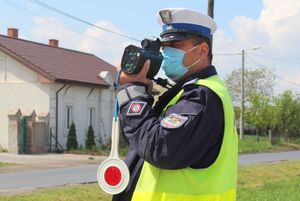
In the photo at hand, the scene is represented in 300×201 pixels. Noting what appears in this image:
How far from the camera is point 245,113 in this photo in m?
50.9

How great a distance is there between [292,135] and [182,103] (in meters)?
51.6

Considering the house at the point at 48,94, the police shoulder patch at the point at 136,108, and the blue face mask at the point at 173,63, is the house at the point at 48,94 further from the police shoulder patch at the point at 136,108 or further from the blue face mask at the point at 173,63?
the police shoulder patch at the point at 136,108

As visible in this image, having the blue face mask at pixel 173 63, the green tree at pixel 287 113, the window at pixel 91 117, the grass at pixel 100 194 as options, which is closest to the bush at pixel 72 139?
the window at pixel 91 117

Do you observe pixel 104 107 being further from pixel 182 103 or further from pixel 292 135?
pixel 182 103

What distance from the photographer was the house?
1230 inches

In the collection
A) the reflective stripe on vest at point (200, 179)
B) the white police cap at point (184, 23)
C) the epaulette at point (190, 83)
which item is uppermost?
the white police cap at point (184, 23)

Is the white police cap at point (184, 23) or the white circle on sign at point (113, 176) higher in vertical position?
the white police cap at point (184, 23)

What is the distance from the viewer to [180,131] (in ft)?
8.74

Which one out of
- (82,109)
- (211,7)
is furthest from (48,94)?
(211,7)

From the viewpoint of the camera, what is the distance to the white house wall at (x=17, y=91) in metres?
31.5

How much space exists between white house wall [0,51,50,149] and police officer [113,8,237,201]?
28.7 metres

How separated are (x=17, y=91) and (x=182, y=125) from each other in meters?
30.6

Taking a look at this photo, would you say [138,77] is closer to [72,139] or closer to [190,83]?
[190,83]

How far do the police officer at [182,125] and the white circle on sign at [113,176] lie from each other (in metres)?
0.06
